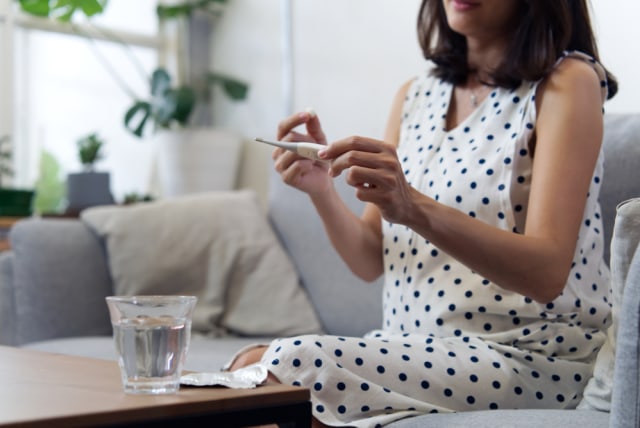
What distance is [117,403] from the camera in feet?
2.57

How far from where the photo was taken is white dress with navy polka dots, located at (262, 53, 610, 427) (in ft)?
3.77

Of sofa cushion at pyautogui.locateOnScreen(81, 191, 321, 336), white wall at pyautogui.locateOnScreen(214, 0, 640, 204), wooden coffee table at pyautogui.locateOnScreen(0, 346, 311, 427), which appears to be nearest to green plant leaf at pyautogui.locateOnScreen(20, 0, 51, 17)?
sofa cushion at pyautogui.locateOnScreen(81, 191, 321, 336)

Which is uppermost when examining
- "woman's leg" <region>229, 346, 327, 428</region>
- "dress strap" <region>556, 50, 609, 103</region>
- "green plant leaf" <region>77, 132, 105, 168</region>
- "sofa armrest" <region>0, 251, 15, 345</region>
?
"dress strap" <region>556, 50, 609, 103</region>

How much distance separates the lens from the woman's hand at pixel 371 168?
3.74 ft

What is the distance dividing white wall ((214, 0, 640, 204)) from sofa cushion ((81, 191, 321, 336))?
783mm

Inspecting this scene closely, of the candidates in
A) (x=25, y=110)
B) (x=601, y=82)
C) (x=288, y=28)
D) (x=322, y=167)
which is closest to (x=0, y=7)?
(x=25, y=110)

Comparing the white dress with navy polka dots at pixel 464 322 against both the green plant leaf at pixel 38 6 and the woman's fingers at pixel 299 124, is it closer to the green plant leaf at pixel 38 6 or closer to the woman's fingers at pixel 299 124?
the woman's fingers at pixel 299 124

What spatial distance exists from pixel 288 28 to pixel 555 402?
2.57 m

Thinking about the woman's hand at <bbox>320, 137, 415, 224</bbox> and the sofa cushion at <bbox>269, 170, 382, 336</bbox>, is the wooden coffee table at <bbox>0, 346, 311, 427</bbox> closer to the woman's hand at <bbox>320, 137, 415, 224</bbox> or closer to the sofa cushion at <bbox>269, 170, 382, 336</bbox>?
the woman's hand at <bbox>320, 137, 415, 224</bbox>

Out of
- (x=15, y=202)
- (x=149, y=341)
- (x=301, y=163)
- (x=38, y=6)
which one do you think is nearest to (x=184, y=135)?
(x=15, y=202)

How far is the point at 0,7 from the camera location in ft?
12.2

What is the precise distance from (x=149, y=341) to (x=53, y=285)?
151cm

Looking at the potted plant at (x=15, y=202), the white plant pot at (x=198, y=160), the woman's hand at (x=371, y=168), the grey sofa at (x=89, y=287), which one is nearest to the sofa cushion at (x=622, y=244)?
the woman's hand at (x=371, y=168)

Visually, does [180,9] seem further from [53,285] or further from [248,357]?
[248,357]
